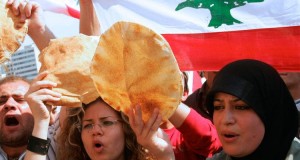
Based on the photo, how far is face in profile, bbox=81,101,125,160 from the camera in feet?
11.0

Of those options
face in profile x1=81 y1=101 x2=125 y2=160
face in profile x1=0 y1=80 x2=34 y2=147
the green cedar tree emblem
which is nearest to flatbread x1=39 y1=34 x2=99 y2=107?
face in profile x1=81 y1=101 x2=125 y2=160

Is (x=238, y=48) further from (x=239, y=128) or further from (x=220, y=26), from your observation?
(x=239, y=128)

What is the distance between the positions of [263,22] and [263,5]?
0.11 meters

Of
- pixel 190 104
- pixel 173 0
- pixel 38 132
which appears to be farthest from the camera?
pixel 190 104

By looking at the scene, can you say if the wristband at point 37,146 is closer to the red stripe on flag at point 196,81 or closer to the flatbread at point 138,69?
the flatbread at point 138,69

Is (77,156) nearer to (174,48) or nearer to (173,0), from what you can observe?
(174,48)

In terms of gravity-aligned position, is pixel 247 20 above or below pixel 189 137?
above

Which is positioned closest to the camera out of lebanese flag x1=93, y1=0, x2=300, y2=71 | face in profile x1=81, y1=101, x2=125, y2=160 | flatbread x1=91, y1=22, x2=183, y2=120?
flatbread x1=91, y1=22, x2=183, y2=120

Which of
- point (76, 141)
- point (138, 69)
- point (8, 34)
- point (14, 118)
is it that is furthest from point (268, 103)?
point (14, 118)

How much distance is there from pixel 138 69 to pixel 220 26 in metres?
1.07

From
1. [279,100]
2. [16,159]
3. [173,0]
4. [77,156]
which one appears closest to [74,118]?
[77,156]

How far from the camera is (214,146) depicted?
3455mm

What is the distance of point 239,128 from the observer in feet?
9.56

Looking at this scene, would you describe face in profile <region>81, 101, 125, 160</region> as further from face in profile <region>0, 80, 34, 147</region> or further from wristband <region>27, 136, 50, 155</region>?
face in profile <region>0, 80, 34, 147</region>
